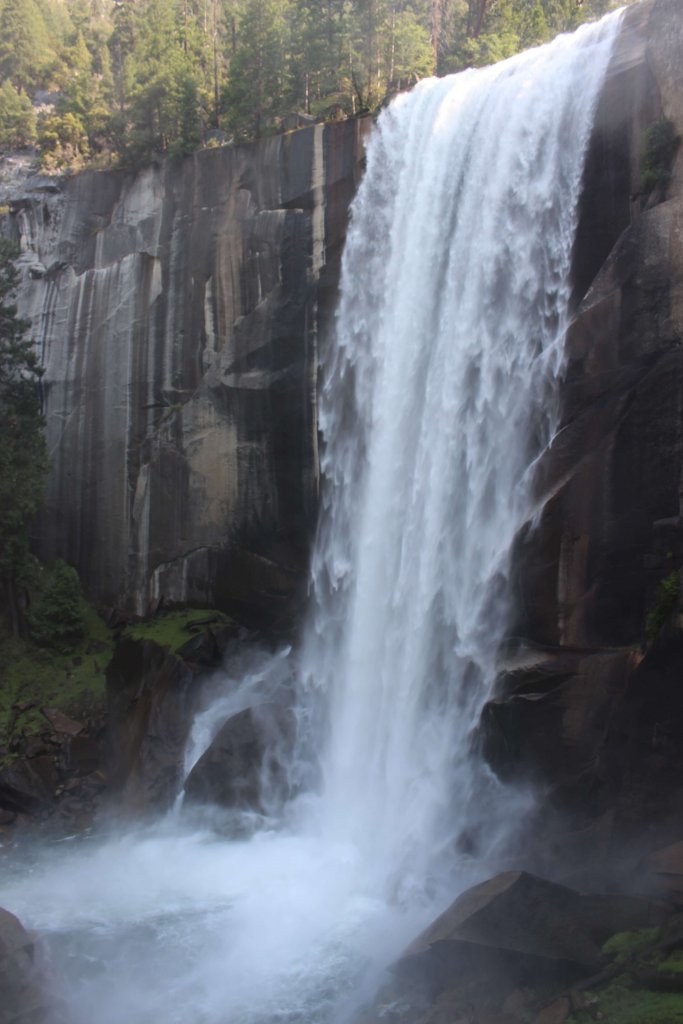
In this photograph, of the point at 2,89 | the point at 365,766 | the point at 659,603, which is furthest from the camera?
the point at 2,89

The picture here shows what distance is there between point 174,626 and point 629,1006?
552 inches

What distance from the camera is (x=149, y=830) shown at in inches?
716

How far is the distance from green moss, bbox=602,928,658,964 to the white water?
2.96 m

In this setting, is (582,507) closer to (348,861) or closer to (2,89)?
(348,861)

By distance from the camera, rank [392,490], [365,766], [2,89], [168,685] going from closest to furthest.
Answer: [365,766] → [392,490] → [168,685] → [2,89]

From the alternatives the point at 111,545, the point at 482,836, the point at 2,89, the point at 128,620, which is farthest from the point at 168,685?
the point at 2,89

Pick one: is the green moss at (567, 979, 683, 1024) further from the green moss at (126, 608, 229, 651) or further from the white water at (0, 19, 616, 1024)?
the green moss at (126, 608, 229, 651)

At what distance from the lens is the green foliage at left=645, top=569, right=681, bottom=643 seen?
1344 cm

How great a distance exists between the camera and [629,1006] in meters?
10.2

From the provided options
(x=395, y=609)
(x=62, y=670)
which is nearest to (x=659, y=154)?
(x=395, y=609)

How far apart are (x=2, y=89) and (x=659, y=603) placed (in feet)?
90.5

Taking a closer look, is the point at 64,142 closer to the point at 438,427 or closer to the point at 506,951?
the point at 438,427

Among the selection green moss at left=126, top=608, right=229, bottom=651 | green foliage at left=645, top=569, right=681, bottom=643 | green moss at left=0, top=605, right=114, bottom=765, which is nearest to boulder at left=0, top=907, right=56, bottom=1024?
green moss at left=0, top=605, right=114, bottom=765

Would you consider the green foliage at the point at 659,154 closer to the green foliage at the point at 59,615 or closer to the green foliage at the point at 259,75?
the green foliage at the point at 259,75
